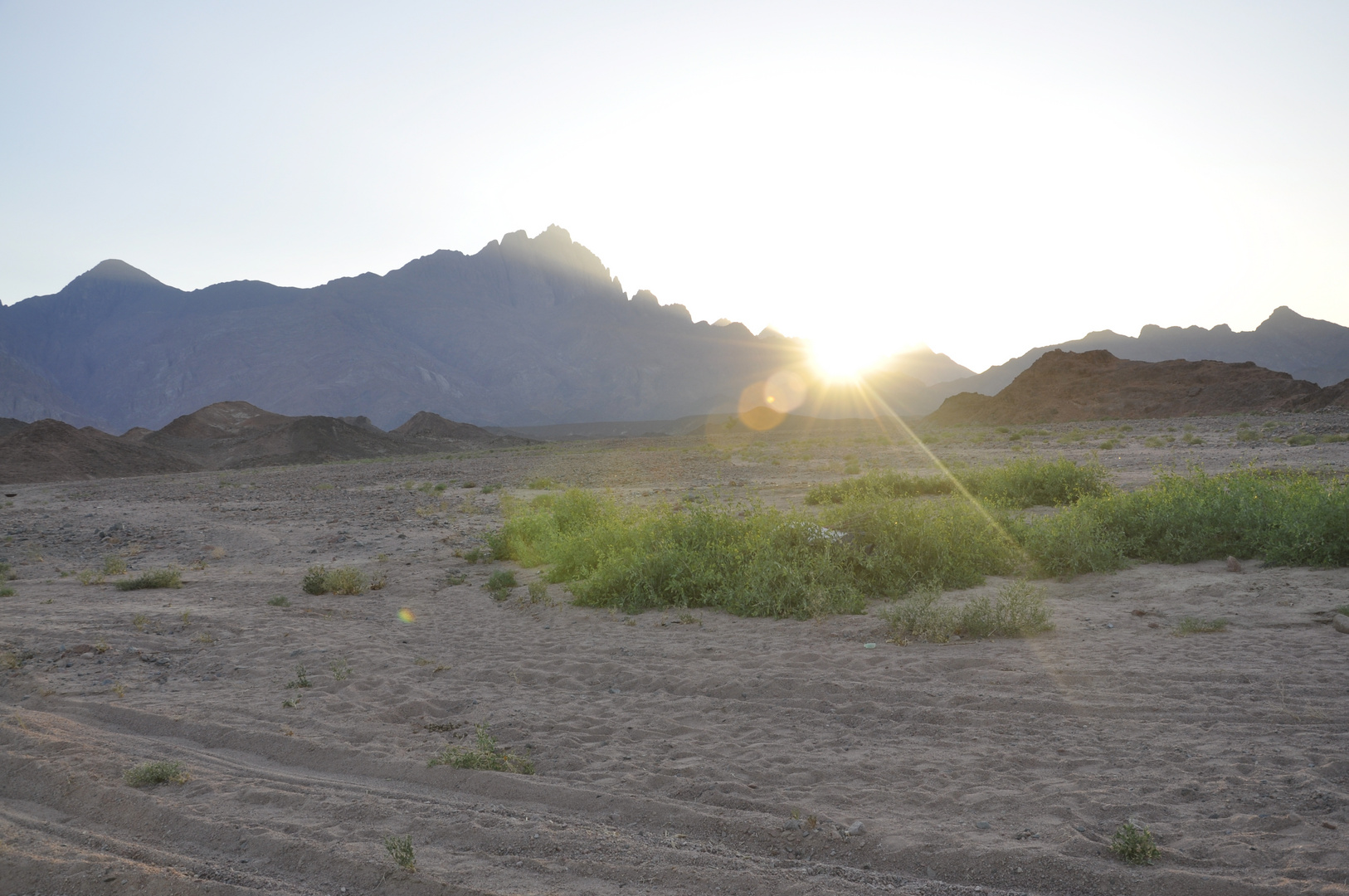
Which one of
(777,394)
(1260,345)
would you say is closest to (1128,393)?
(777,394)

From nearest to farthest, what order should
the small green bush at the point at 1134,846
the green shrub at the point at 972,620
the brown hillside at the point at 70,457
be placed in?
the small green bush at the point at 1134,846 → the green shrub at the point at 972,620 → the brown hillside at the point at 70,457

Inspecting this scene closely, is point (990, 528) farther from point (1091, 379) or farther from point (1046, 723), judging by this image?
point (1091, 379)

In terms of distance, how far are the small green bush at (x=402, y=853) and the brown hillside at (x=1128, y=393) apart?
7168 cm

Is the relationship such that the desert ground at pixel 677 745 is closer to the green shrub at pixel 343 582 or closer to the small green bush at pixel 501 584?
the small green bush at pixel 501 584

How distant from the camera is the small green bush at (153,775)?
4.99 metres

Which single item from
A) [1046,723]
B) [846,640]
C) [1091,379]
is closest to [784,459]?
[846,640]

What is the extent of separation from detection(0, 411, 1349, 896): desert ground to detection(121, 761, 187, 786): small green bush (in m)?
0.07

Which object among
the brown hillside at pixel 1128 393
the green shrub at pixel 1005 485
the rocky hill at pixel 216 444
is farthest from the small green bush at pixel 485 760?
the brown hillside at pixel 1128 393

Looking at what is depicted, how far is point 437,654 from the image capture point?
8383mm

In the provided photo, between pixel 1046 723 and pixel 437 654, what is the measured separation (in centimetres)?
622

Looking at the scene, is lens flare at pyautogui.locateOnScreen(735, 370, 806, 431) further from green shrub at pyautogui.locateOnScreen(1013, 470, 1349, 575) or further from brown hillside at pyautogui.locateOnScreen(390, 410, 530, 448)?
green shrub at pyautogui.locateOnScreen(1013, 470, 1349, 575)

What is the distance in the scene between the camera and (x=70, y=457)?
54688 millimetres

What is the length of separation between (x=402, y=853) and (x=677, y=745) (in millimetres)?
2236

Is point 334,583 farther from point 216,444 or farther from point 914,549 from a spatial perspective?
point 216,444
